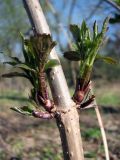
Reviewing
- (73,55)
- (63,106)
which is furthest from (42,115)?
(73,55)

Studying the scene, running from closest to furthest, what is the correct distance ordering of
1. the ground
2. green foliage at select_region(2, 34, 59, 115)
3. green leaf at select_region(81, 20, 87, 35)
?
green foliage at select_region(2, 34, 59, 115) < green leaf at select_region(81, 20, 87, 35) < the ground

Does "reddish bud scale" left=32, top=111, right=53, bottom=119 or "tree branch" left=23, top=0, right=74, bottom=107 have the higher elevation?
"tree branch" left=23, top=0, right=74, bottom=107

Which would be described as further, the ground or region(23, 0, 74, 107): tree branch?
the ground

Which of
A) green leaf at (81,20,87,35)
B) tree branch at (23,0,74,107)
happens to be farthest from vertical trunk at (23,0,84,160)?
green leaf at (81,20,87,35)

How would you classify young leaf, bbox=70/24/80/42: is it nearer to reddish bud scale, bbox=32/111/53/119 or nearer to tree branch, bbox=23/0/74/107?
tree branch, bbox=23/0/74/107

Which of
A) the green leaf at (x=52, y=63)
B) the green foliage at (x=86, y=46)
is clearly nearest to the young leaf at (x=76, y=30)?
the green foliage at (x=86, y=46)

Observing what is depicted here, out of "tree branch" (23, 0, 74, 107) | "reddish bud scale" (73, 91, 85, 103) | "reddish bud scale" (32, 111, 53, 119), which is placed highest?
"tree branch" (23, 0, 74, 107)

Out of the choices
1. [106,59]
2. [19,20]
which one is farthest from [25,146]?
[19,20]
